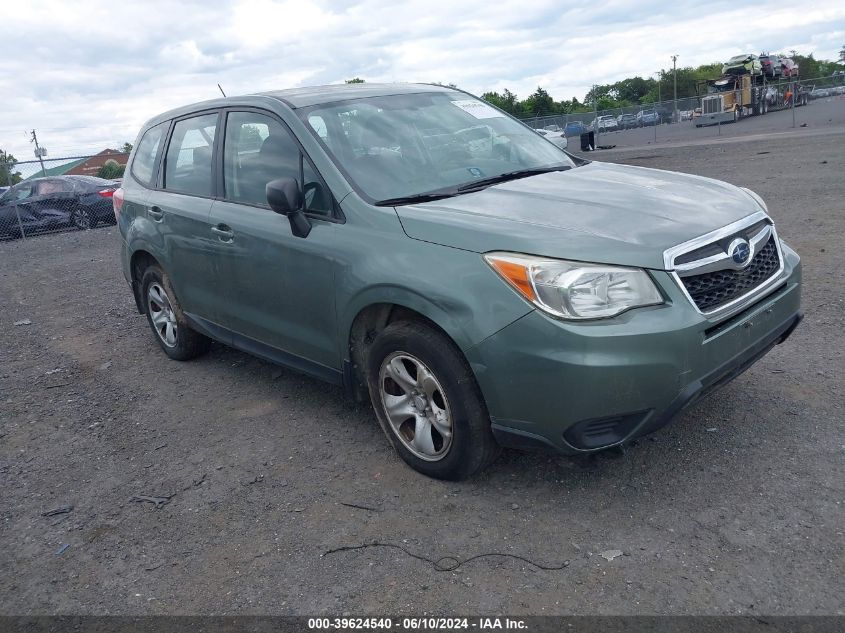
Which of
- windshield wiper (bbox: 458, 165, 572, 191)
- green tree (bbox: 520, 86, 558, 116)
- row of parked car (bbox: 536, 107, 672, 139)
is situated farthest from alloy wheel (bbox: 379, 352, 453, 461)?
green tree (bbox: 520, 86, 558, 116)

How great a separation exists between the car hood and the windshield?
294 millimetres

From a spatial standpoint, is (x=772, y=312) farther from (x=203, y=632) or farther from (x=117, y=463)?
(x=117, y=463)

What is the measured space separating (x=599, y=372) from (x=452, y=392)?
0.69 m

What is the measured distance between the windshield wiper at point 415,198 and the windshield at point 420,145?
0.02 metres

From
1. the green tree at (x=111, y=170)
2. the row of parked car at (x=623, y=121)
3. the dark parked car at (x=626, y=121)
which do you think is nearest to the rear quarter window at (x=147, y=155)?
the green tree at (x=111, y=170)

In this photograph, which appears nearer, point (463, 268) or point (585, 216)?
point (463, 268)

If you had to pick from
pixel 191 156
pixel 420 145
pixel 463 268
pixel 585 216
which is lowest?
pixel 463 268

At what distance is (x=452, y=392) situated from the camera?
3.41 m

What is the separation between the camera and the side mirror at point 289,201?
3.94m

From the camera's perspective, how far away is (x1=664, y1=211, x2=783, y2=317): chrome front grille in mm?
3234

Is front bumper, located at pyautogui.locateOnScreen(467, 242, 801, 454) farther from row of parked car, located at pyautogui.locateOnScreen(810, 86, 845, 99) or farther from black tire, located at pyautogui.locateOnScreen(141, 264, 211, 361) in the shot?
row of parked car, located at pyautogui.locateOnScreen(810, 86, 845, 99)

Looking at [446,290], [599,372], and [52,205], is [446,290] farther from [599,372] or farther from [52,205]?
[52,205]

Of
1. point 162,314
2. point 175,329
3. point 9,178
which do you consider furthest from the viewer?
point 9,178

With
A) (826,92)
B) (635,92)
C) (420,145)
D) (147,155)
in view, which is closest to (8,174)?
(147,155)
